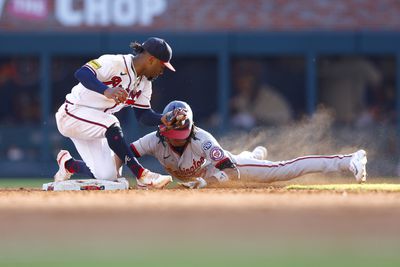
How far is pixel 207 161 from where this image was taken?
10586 millimetres

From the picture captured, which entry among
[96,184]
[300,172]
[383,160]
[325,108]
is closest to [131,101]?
[96,184]

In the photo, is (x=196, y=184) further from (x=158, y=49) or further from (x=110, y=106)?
(x=158, y=49)

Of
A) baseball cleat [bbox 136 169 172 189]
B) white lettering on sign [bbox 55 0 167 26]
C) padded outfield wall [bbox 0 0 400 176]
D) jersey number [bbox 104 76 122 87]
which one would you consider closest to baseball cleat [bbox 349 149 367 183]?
baseball cleat [bbox 136 169 172 189]

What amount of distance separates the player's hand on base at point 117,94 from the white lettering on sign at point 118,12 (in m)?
9.14

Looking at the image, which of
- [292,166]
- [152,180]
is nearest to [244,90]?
[292,166]

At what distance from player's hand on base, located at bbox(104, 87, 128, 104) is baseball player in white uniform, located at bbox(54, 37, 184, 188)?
0.13 metres

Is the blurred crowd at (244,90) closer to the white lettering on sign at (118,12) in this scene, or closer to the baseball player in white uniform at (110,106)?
the white lettering on sign at (118,12)

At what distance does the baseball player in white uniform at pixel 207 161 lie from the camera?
1030 centimetres

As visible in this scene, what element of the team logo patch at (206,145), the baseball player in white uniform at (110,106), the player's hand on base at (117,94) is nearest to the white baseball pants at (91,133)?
the baseball player in white uniform at (110,106)

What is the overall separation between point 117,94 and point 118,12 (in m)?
9.34

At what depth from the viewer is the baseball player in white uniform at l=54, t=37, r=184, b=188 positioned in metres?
10.0

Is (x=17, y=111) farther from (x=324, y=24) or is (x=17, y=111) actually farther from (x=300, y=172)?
(x=300, y=172)

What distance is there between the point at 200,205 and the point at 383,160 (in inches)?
287

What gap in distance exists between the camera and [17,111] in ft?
61.3
